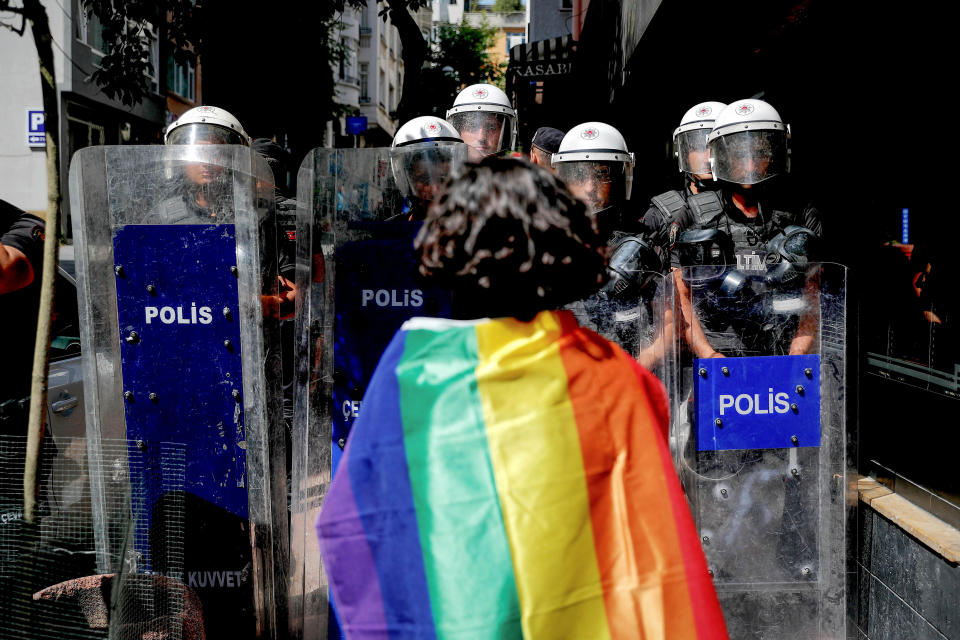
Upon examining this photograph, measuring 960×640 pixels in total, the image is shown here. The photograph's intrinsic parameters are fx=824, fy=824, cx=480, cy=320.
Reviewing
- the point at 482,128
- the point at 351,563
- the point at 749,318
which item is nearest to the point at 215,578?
the point at 351,563

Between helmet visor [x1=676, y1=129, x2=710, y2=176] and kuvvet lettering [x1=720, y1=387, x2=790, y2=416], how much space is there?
81.6 inches

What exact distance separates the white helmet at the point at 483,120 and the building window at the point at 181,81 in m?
19.8

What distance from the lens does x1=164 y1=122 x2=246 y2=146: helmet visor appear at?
4168 mm

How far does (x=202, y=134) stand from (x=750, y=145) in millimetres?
2732

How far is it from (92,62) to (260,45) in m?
13.9

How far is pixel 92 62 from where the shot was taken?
19.3 metres

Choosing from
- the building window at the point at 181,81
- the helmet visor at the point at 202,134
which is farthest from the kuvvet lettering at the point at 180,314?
the building window at the point at 181,81

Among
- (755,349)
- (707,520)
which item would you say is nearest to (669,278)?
(755,349)

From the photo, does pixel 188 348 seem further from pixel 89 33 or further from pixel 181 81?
pixel 181 81

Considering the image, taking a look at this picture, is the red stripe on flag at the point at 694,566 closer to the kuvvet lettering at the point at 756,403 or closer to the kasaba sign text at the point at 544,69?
the kuvvet lettering at the point at 756,403

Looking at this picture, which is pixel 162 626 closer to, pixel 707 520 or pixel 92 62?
pixel 707 520

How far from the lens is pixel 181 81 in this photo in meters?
24.6

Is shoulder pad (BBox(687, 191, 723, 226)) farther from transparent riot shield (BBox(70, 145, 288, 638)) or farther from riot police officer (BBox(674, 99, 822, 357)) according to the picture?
transparent riot shield (BBox(70, 145, 288, 638))

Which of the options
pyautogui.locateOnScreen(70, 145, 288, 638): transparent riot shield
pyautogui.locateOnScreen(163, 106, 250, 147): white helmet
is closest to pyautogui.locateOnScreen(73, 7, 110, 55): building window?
pyautogui.locateOnScreen(163, 106, 250, 147): white helmet
